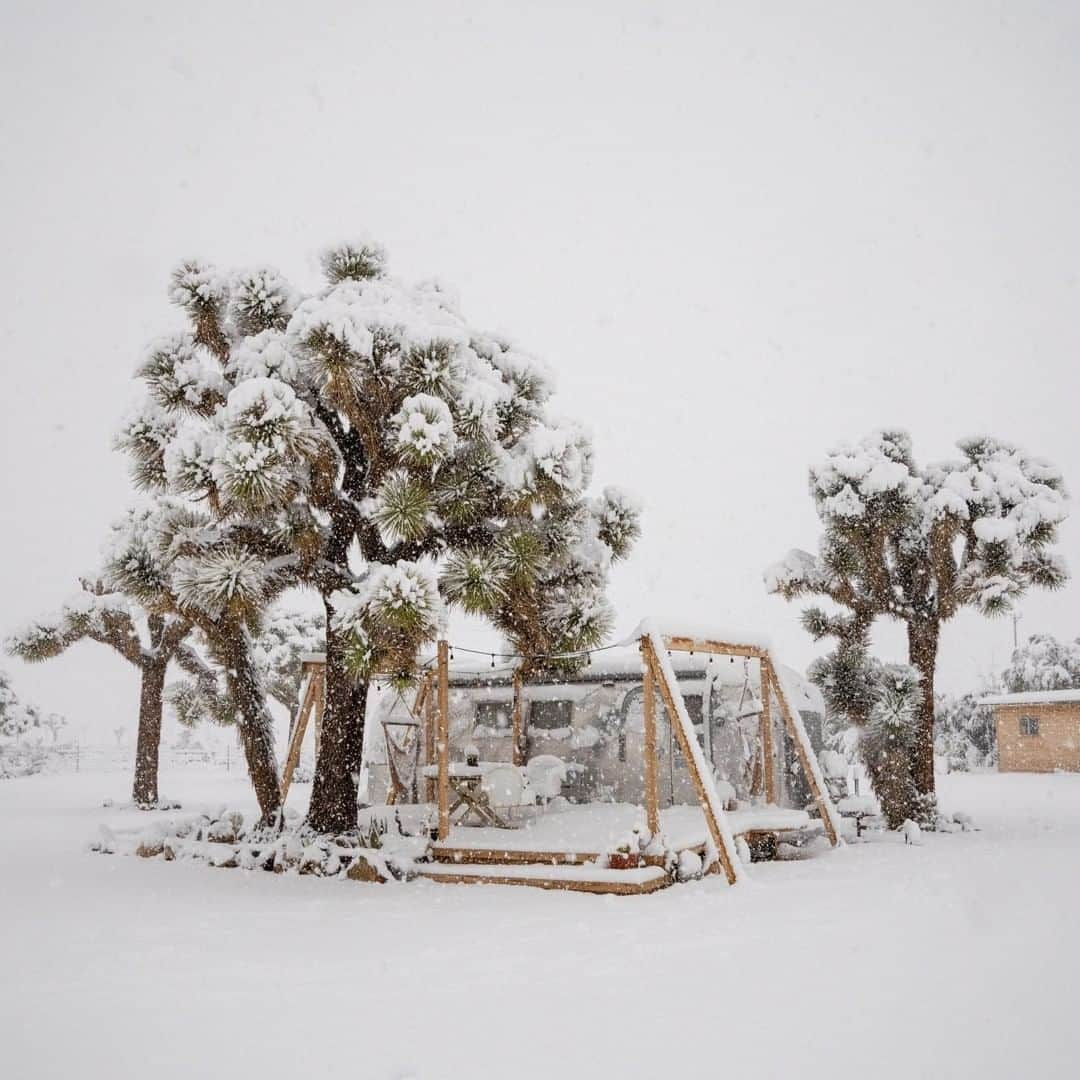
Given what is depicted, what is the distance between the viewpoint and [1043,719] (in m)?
29.9

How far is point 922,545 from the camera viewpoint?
15.0 metres

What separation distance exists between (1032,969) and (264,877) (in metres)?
7.96

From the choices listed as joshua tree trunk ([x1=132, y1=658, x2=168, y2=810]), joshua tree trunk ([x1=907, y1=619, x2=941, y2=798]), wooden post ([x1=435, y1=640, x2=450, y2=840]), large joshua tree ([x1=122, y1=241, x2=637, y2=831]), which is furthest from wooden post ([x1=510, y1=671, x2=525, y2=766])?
joshua tree trunk ([x1=132, y1=658, x2=168, y2=810])

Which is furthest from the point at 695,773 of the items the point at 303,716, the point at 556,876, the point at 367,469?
the point at 303,716

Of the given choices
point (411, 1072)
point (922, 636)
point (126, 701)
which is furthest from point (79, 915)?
point (126, 701)

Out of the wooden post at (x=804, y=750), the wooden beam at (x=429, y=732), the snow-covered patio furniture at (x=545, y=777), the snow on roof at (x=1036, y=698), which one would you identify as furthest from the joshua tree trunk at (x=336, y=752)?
the snow on roof at (x=1036, y=698)

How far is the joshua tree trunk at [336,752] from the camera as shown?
11156 millimetres

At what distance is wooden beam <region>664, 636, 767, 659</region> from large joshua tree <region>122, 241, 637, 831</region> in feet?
4.24

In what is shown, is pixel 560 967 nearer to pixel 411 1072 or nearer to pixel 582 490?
pixel 411 1072

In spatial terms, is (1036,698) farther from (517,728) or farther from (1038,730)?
(517,728)

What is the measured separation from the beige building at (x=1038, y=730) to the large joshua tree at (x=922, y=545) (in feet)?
55.7

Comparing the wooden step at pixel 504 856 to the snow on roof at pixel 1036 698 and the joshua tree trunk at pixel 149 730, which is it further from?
the snow on roof at pixel 1036 698

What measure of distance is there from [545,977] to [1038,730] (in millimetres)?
29422

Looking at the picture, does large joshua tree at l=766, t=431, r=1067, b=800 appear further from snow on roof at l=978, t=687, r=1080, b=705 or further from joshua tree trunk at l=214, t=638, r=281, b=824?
snow on roof at l=978, t=687, r=1080, b=705
